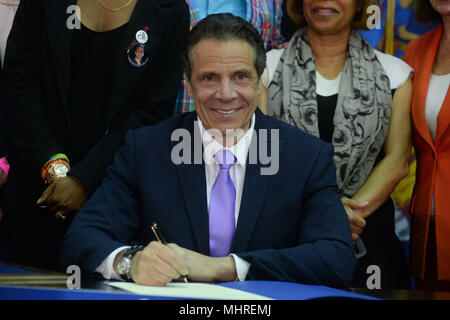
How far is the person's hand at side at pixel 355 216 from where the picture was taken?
2.60 metres

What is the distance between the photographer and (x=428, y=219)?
2.82 meters

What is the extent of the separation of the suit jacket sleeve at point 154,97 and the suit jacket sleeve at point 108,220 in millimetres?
208

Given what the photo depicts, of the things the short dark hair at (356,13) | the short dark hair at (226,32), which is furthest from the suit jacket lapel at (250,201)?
the short dark hair at (356,13)

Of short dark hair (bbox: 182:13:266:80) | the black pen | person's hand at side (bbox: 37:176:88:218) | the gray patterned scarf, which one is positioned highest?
short dark hair (bbox: 182:13:266:80)

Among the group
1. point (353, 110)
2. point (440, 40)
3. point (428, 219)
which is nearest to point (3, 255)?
point (353, 110)

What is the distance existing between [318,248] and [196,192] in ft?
1.43

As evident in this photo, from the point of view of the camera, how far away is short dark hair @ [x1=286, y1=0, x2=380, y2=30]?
9.39 ft

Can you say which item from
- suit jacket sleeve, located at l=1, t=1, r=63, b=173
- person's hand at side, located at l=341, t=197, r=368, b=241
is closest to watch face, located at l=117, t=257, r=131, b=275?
suit jacket sleeve, located at l=1, t=1, r=63, b=173

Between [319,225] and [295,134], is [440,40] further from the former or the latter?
[319,225]

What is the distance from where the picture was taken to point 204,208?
215cm

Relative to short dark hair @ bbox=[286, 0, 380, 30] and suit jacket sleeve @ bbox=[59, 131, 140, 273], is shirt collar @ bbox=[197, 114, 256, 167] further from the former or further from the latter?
short dark hair @ bbox=[286, 0, 380, 30]

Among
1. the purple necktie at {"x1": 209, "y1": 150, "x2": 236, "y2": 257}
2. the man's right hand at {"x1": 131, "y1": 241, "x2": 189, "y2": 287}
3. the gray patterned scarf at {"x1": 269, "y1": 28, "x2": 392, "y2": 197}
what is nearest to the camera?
the man's right hand at {"x1": 131, "y1": 241, "x2": 189, "y2": 287}

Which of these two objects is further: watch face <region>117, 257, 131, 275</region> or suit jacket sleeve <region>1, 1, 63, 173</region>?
suit jacket sleeve <region>1, 1, 63, 173</region>

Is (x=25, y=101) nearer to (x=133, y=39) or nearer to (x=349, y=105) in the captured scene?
(x=133, y=39)
